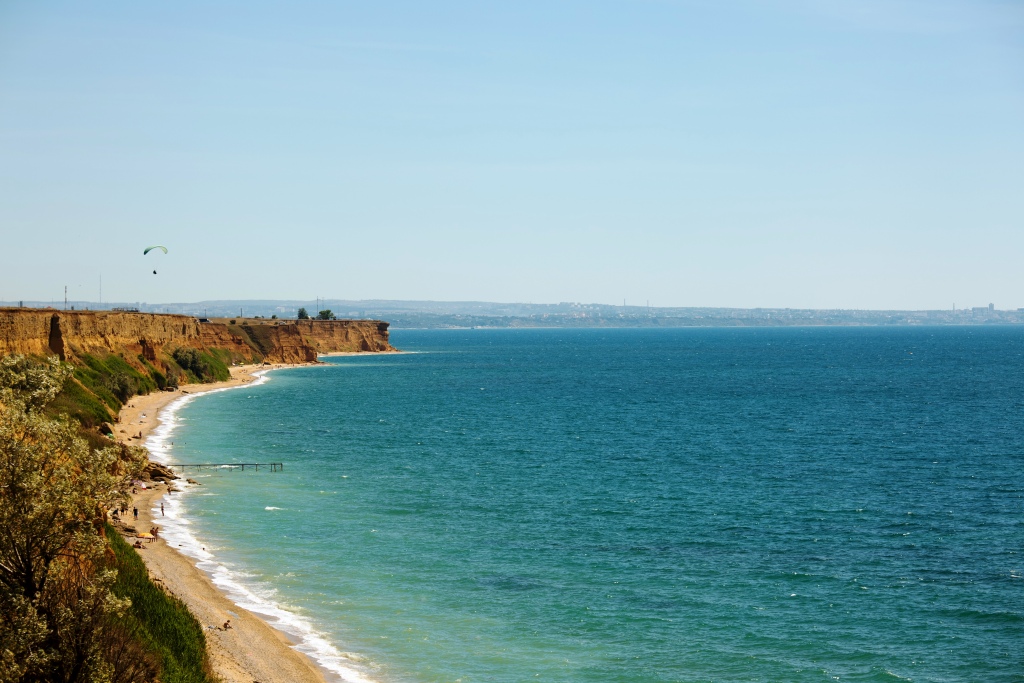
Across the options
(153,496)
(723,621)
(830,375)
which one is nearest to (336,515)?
(153,496)

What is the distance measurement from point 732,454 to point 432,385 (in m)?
71.9

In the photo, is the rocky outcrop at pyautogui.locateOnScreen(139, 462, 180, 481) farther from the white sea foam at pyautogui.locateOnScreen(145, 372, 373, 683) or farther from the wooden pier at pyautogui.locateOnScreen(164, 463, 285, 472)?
the wooden pier at pyautogui.locateOnScreen(164, 463, 285, 472)

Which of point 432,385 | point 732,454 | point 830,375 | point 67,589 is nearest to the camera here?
point 67,589

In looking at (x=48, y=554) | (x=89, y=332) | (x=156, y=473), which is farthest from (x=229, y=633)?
(x=89, y=332)

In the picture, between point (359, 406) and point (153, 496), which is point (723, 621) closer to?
point (153, 496)

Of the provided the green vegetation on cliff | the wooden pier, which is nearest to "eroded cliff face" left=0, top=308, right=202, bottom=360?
the wooden pier

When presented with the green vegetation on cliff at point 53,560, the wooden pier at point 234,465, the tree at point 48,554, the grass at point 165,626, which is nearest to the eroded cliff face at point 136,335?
the wooden pier at point 234,465

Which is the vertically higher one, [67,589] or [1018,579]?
[67,589]

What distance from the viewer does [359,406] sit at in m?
99.8

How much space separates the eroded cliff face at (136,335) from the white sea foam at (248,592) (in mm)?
26575

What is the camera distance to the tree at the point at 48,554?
1894 cm

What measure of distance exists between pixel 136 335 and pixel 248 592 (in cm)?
8528

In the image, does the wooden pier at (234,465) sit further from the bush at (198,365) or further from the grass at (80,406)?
the bush at (198,365)

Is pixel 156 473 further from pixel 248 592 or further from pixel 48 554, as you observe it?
pixel 48 554
